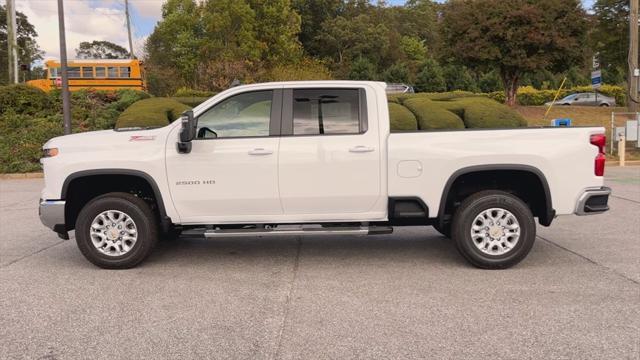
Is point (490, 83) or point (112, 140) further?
point (490, 83)

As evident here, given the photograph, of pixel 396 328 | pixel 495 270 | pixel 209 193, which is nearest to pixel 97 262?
pixel 209 193

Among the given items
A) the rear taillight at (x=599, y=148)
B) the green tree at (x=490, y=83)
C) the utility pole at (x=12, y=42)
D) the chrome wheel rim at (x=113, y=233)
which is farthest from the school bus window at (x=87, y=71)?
the green tree at (x=490, y=83)

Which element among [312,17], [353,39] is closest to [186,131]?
[353,39]

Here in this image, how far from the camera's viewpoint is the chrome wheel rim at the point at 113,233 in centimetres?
590

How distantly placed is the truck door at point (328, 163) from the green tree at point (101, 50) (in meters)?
100.0

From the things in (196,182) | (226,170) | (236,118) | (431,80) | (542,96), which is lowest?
(196,182)

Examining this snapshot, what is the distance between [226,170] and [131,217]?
1113 mm

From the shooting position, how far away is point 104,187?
6.22m

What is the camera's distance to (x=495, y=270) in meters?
5.86

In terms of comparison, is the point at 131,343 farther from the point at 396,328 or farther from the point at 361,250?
the point at 361,250

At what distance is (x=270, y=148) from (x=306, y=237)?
2257mm

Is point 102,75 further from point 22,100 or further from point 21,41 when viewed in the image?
point 21,41

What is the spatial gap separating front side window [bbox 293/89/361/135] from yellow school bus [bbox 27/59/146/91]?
90.6ft

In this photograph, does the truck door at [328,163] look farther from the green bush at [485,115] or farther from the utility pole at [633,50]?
the utility pole at [633,50]
